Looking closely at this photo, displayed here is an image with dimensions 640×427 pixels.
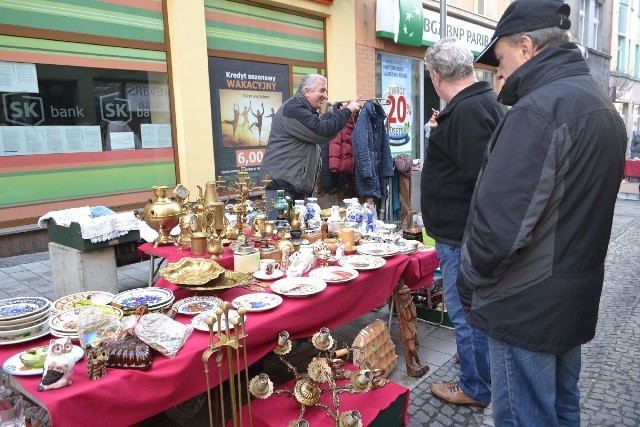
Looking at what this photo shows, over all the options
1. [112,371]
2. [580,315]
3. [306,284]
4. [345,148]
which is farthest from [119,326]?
[345,148]

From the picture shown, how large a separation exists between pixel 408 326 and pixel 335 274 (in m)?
0.75

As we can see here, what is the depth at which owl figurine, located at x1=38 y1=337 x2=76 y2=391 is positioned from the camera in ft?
4.77

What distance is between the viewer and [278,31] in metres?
7.54

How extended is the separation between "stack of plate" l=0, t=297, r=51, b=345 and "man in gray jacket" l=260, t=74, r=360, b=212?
2.25m

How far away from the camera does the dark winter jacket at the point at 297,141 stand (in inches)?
153

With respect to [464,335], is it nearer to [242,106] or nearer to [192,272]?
[192,272]

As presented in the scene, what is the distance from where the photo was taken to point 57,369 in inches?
57.9

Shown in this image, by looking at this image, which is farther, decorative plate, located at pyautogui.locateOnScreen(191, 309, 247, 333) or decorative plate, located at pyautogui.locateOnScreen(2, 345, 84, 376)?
decorative plate, located at pyautogui.locateOnScreen(191, 309, 247, 333)

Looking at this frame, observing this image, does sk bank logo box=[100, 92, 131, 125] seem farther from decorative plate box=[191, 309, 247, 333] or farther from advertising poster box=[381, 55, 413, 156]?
advertising poster box=[381, 55, 413, 156]

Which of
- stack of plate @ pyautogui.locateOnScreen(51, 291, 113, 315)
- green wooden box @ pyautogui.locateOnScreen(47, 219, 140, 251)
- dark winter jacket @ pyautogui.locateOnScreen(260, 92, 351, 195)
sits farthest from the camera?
dark winter jacket @ pyautogui.locateOnScreen(260, 92, 351, 195)

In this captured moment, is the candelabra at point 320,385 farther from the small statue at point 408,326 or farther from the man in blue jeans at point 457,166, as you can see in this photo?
the small statue at point 408,326

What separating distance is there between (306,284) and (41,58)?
4.49m

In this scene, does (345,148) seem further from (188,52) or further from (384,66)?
(384,66)

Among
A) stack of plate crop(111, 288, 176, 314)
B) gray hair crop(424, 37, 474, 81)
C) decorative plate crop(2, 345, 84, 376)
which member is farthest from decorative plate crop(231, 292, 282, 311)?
gray hair crop(424, 37, 474, 81)
